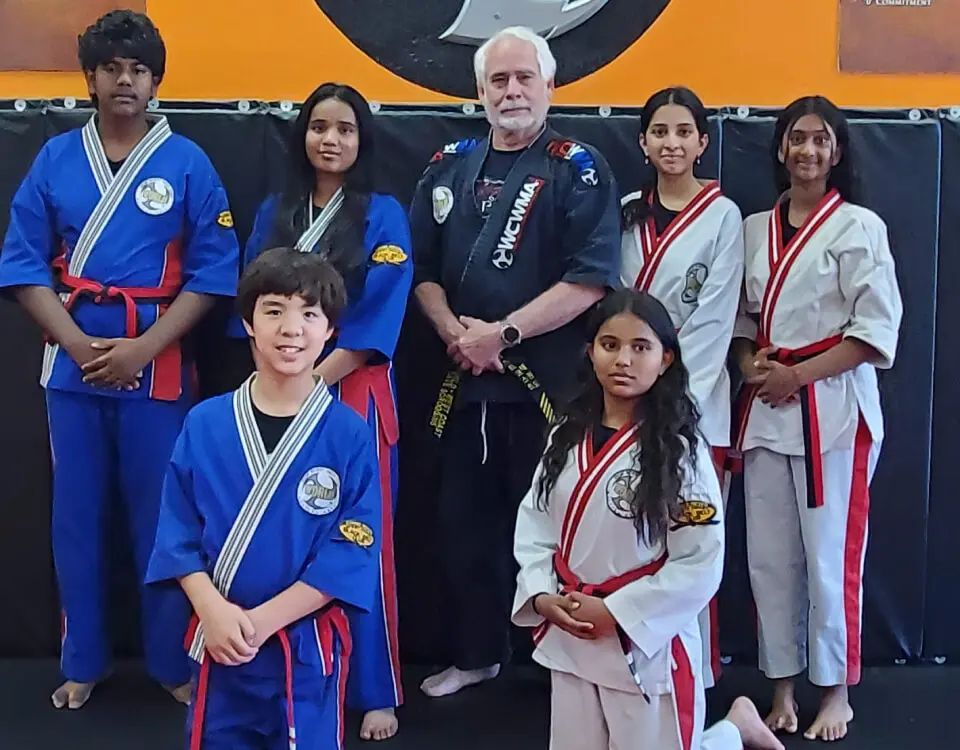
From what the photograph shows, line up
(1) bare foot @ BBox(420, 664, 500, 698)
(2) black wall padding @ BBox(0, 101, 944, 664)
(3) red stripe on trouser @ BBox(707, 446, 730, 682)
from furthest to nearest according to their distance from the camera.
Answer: (2) black wall padding @ BBox(0, 101, 944, 664)
(1) bare foot @ BBox(420, 664, 500, 698)
(3) red stripe on trouser @ BBox(707, 446, 730, 682)

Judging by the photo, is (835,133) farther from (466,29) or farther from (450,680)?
(450,680)

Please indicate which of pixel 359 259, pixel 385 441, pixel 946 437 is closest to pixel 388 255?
pixel 359 259

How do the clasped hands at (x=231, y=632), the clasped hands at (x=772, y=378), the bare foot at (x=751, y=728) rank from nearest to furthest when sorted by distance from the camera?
1. the clasped hands at (x=231, y=632)
2. the bare foot at (x=751, y=728)
3. the clasped hands at (x=772, y=378)

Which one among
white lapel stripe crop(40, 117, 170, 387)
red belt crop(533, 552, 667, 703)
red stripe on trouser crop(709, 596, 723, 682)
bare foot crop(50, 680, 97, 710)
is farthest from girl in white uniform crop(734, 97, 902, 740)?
bare foot crop(50, 680, 97, 710)

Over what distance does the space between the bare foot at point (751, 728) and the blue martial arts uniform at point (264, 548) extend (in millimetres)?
891

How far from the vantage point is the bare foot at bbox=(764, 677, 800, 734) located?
2373 millimetres

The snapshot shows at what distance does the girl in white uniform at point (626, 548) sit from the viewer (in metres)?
1.76

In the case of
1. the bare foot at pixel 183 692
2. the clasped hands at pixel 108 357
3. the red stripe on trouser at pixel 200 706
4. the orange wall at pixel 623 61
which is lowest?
the bare foot at pixel 183 692

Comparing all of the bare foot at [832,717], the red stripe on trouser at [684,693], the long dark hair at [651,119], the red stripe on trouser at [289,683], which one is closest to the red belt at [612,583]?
the red stripe on trouser at [684,693]

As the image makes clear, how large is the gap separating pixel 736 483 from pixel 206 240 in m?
1.50

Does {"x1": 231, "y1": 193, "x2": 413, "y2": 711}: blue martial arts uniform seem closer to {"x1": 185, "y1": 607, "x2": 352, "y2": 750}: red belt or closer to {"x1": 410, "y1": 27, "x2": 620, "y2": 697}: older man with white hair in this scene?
{"x1": 410, "y1": 27, "x2": 620, "y2": 697}: older man with white hair

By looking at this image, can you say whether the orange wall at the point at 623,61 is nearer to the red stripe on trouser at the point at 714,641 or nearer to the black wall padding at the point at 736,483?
the black wall padding at the point at 736,483

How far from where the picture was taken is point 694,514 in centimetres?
178

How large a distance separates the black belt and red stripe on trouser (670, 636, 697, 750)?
2.22ft
